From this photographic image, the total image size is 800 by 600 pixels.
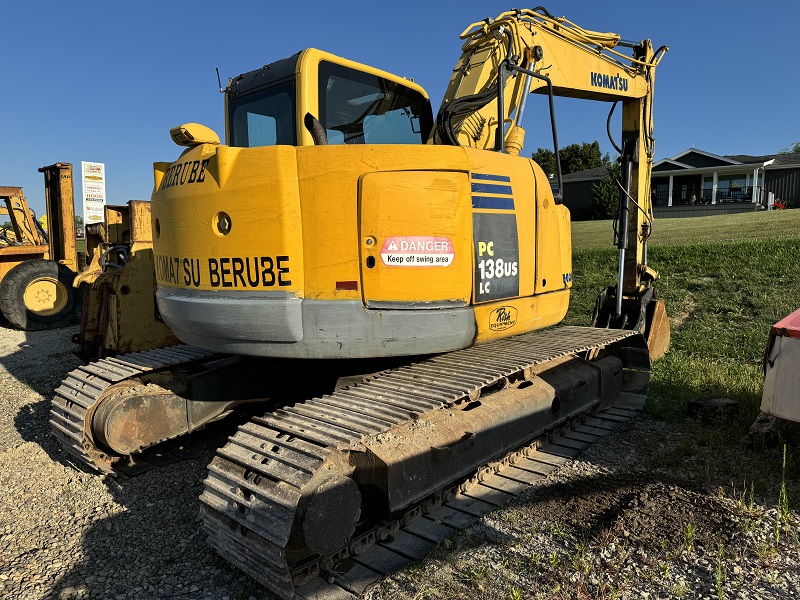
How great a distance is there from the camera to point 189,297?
3.88 m

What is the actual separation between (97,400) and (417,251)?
98.6 inches

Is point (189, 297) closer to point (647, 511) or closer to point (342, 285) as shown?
point (342, 285)

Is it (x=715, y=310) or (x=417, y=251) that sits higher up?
(x=417, y=251)

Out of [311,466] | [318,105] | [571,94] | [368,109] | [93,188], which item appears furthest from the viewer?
[93,188]

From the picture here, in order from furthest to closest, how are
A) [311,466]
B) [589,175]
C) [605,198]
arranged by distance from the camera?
[589,175]
[605,198]
[311,466]

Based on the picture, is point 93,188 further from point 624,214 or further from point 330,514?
point 330,514

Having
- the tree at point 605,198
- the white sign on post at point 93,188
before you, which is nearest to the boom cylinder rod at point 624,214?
the white sign on post at point 93,188

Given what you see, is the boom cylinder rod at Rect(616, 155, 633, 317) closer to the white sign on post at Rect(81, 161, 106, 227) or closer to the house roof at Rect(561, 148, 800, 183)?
the white sign on post at Rect(81, 161, 106, 227)

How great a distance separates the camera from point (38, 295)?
1166 cm

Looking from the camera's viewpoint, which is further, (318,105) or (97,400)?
(97,400)

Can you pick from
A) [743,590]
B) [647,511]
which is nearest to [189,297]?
[647,511]

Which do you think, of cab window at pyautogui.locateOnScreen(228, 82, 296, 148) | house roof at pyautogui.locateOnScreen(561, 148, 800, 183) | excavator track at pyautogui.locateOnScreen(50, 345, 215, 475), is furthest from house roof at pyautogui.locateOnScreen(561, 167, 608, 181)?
excavator track at pyautogui.locateOnScreen(50, 345, 215, 475)

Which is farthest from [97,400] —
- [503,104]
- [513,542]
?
[503,104]

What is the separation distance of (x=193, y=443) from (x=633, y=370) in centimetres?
414
